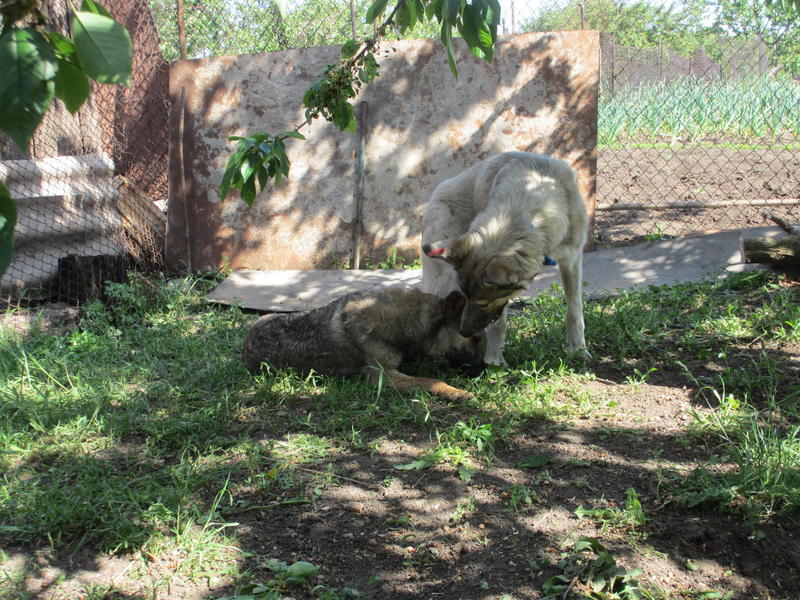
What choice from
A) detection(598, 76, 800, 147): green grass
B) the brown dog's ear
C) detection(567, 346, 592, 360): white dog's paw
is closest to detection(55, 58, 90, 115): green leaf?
the brown dog's ear

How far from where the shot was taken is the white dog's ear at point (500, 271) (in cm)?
405

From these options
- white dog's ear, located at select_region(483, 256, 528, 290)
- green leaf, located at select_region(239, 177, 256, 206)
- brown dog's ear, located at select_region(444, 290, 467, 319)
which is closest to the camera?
green leaf, located at select_region(239, 177, 256, 206)

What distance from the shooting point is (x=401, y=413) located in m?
4.09

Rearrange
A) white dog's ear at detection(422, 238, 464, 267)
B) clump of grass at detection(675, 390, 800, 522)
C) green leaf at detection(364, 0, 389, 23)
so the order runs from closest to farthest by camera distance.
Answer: green leaf at detection(364, 0, 389, 23) → clump of grass at detection(675, 390, 800, 522) → white dog's ear at detection(422, 238, 464, 267)

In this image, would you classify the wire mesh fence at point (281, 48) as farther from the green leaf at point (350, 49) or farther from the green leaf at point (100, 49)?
the green leaf at point (100, 49)

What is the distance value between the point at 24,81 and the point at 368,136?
6.78 m

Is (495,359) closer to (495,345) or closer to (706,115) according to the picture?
(495,345)

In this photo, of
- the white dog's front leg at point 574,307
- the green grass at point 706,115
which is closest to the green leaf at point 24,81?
the white dog's front leg at point 574,307

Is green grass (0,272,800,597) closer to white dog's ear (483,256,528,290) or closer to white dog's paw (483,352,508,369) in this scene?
white dog's paw (483,352,508,369)

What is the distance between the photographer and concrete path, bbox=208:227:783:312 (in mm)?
6586

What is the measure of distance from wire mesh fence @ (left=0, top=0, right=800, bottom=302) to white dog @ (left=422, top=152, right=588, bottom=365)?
2.87 m

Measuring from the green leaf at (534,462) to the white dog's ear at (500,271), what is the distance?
111cm

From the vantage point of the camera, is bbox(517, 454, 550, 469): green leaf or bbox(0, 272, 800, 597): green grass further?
bbox(517, 454, 550, 469): green leaf

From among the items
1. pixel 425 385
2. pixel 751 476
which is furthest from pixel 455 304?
pixel 751 476
